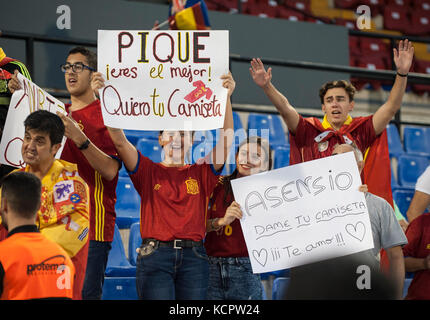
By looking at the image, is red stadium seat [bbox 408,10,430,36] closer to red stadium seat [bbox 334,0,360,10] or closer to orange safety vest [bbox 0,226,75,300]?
red stadium seat [bbox 334,0,360,10]

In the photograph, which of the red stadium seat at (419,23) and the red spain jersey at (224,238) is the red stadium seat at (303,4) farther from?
the red spain jersey at (224,238)

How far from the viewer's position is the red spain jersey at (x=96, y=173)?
3402 mm

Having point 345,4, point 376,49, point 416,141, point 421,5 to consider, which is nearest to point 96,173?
point 416,141

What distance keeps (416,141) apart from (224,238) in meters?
4.40

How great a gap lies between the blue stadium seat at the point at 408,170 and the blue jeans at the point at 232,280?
11.3ft

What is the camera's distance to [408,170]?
6590 millimetres

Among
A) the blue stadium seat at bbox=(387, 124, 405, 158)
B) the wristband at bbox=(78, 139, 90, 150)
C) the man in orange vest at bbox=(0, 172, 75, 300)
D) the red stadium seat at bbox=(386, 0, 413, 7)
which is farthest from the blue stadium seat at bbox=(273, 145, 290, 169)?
the red stadium seat at bbox=(386, 0, 413, 7)

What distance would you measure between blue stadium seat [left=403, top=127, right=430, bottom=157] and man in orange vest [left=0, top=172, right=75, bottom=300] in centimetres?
545

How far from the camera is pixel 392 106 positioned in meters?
3.86

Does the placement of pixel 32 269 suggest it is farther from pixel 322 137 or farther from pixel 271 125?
pixel 271 125

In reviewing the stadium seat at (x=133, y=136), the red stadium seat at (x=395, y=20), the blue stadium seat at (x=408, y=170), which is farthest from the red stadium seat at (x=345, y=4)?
the stadium seat at (x=133, y=136)
